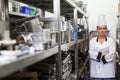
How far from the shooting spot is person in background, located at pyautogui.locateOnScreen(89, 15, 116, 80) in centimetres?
386

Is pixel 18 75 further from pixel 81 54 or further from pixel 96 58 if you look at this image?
pixel 81 54

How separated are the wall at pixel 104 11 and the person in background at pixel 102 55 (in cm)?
249

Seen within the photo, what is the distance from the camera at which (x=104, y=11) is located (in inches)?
253

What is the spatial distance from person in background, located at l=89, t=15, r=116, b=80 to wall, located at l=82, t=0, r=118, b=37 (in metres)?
2.49

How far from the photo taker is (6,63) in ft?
2.87

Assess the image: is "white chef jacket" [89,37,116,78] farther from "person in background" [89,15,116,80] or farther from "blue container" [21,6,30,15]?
"blue container" [21,6,30,15]

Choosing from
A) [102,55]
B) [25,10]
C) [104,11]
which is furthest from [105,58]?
[104,11]

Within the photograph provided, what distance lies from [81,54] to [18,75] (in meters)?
3.25

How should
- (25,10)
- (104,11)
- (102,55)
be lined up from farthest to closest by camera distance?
(104,11)
(102,55)
(25,10)

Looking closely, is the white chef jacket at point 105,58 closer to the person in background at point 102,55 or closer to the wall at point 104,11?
the person in background at point 102,55

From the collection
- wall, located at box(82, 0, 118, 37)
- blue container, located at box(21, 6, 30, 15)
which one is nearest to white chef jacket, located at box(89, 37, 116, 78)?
blue container, located at box(21, 6, 30, 15)

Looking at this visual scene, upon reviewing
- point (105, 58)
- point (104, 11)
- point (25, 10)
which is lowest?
point (105, 58)

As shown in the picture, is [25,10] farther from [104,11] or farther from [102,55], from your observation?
[104,11]

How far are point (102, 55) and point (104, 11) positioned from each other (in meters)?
2.88
